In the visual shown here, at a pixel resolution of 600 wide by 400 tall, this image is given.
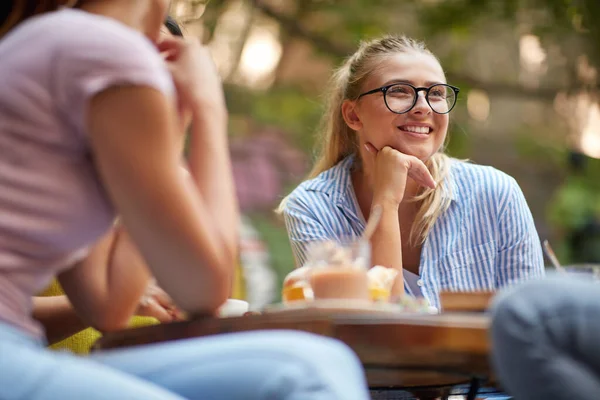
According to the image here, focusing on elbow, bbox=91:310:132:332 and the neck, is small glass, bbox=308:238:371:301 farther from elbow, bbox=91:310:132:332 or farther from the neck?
the neck

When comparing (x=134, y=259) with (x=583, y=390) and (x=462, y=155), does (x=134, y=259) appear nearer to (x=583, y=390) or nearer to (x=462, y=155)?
(x=583, y=390)

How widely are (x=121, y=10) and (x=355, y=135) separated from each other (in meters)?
1.61

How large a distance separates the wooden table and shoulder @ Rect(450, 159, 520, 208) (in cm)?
118

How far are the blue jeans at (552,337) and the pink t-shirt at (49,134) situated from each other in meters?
0.51

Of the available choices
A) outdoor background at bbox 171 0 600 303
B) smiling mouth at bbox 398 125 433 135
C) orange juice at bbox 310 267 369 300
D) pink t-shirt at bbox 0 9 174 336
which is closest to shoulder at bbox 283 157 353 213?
smiling mouth at bbox 398 125 433 135

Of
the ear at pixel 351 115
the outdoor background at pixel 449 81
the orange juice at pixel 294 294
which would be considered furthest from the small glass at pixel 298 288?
the outdoor background at pixel 449 81

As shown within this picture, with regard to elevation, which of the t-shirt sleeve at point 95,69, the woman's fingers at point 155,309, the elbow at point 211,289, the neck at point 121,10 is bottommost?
the woman's fingers at point 155,309

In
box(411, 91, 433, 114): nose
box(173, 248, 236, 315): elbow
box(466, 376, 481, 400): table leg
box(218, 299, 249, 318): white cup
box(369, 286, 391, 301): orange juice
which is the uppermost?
box(411, 91, 433, 114): nose

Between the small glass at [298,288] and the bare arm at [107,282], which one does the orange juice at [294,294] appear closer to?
the small glass at [298,288]

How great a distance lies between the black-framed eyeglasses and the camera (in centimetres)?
271

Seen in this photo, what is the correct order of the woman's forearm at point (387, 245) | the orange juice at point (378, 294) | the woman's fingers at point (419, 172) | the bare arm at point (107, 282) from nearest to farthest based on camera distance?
the bare arm at point (107, 282)
the orange juice at point (378, 294)
the woman's forearm at point (387, 245)
the woman's fingers at point (419, 172)

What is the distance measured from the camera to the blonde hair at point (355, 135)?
8.82 ft

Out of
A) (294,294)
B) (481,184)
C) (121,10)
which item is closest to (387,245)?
(481,184)

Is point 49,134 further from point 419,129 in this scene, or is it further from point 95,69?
point 419,129
